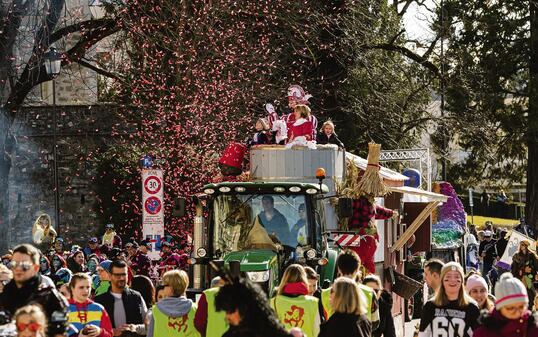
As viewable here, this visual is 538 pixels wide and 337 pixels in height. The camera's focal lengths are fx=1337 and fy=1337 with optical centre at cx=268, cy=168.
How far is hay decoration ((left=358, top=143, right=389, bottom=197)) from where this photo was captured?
1969cm

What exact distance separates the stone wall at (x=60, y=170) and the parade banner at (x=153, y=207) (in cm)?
1721

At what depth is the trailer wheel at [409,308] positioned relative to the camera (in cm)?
2354

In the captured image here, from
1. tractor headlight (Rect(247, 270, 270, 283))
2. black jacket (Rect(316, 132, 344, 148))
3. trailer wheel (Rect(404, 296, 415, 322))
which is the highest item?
black jacket (Rect(316, 132, 344, 148))

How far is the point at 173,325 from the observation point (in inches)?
467

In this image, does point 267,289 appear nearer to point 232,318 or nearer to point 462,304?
point 462,304

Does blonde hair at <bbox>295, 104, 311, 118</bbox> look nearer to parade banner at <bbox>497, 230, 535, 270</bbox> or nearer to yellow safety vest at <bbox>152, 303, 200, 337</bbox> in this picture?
parade banner at <bbox>497, 230, 535, 270</bbox>

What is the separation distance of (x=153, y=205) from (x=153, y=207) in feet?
0.12

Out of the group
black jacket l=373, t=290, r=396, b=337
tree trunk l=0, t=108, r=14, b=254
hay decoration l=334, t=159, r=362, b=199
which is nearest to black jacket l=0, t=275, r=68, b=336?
black jacket l=373, t=290, r=396, b=337

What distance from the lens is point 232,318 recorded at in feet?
27.1

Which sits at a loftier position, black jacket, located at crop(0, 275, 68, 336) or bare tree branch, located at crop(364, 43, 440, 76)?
bare tree branch, located at crop(364, 43, 440, 76)

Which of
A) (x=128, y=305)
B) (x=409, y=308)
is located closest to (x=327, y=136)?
(x=409, y=308)

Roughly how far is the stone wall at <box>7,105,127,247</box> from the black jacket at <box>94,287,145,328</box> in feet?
88.5

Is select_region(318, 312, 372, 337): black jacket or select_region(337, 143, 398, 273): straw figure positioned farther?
select_region(337, 143, 398, 273): straw figure

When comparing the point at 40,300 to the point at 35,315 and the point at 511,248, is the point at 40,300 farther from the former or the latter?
the point at 511,248
